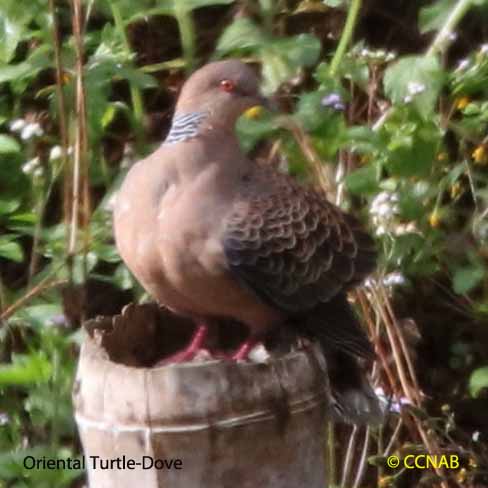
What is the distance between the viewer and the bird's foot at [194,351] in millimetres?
3346

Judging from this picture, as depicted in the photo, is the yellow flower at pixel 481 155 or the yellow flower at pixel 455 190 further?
the yellow flower at pixel 455 190

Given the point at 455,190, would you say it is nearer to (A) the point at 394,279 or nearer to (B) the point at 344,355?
(A) the point at 394,279

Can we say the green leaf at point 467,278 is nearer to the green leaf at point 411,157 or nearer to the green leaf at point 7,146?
the green leaf at point 411,157

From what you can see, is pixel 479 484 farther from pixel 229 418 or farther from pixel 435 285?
pixel 229 418

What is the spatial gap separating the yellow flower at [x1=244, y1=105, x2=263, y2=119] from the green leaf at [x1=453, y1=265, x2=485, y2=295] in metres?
0.69

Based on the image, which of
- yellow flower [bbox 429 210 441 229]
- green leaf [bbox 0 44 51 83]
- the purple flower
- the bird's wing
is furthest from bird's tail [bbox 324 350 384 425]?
green leaf [bbox 0 44 51 83]

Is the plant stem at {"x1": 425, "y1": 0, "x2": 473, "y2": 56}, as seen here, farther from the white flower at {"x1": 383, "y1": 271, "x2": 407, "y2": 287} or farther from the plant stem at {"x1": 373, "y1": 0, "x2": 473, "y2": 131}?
the white flower at {"x1": 383, "y1": 271, "x2": 407, "y2": 287}

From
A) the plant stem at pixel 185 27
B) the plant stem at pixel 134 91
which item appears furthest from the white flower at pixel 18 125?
the plant stem at pixel 185 27

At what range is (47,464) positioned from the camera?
3.36 meters

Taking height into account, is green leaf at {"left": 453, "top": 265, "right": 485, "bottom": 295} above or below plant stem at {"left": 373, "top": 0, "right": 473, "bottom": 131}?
below

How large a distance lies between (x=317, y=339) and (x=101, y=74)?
886 millimetres

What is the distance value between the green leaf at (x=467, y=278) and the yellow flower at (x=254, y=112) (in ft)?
2.28

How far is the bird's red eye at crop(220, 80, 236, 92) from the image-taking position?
3.48 meters

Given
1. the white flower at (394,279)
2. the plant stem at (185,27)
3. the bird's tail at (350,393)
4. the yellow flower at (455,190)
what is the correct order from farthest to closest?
1. the yellow flower at (455,190)
2. the white flower at (394,279)
3. the plant stem at (185,27)
4. the bird's tail at (350,393)
